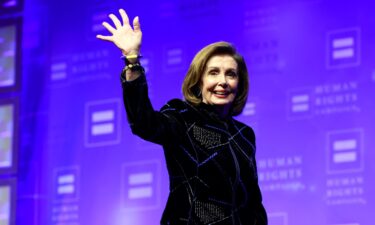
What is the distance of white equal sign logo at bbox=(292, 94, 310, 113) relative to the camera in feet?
9.84

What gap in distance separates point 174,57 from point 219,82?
1599mm

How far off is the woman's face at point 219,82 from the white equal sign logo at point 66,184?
179 centimetres

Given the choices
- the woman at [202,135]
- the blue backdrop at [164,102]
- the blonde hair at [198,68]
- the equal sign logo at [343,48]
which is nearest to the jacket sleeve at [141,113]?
the woman at [202,135]

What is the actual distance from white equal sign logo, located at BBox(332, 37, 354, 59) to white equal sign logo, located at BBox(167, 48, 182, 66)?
66 centimetres

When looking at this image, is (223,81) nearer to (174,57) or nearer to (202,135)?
(202,135)

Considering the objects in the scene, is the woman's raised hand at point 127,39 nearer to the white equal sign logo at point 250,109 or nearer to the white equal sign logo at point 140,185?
the white equal sign logo at point 250,109

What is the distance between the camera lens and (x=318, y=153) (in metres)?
2.93

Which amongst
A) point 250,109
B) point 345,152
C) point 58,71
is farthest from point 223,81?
point 58,71

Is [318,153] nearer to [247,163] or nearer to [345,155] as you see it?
[345,155]

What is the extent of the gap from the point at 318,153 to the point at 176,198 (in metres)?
1.35

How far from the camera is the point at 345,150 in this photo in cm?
289

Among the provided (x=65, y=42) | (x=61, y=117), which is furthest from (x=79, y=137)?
(x=65, y=42)

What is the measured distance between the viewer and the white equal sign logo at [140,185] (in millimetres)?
3254

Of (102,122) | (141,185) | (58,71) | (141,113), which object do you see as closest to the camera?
(141,113)
